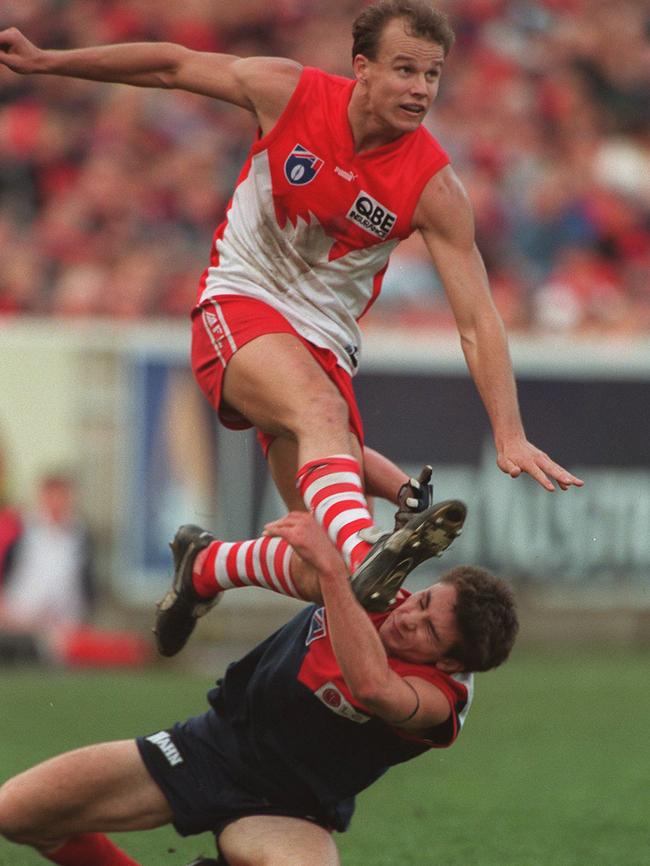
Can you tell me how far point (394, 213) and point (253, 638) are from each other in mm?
7505

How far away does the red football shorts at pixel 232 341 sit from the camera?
5.70m

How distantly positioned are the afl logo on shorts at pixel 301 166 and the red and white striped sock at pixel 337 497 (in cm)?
93

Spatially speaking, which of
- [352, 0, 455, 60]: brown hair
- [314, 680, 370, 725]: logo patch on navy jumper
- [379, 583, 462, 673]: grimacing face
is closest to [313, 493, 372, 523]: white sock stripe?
[379, 583, 462, 673]: grimacing face

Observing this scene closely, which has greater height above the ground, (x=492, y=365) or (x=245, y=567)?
(x=492, y=365)

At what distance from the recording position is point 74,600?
1258 cm

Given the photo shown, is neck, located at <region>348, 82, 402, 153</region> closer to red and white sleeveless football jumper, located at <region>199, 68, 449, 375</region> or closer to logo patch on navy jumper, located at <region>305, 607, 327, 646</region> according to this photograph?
red and white sleeveless football jumper, located at <region>199, 68, 449, 375</region>

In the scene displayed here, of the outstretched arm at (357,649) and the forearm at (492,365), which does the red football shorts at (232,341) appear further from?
the outstretched arm at (357,649)

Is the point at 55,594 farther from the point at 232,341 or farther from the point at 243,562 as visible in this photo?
the point at 232,341

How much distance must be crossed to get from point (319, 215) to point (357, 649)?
5.02 feet

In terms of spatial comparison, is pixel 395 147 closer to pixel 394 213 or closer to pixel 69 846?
pixel 394 213

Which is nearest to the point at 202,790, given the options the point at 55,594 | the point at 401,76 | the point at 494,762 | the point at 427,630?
the point at 427,630

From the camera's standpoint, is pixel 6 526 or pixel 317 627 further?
pixel 6 526

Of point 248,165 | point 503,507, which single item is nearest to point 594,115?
point 503,507

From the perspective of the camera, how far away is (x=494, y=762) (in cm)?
911
